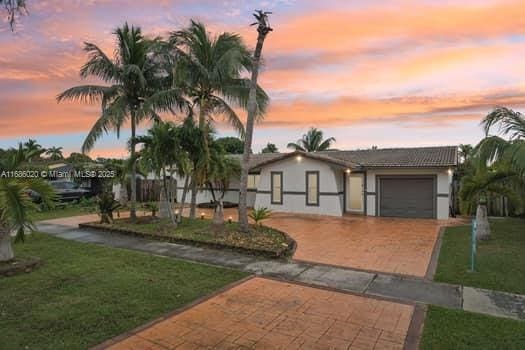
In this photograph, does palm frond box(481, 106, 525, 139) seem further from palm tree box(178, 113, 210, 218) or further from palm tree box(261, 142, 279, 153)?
palm tree box(261, 142, 279, 153)

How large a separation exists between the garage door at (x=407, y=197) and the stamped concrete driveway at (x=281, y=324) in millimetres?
10878

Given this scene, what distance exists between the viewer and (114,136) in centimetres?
1265

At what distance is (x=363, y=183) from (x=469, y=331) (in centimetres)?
1199

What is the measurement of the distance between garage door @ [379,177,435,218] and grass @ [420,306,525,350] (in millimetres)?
10884

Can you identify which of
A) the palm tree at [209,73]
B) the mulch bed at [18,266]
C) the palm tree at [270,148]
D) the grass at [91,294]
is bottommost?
the grass at [91,294]

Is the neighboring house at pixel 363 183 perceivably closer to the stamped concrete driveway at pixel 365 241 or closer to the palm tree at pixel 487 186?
the stamped concrete driveway at pixel 365 241

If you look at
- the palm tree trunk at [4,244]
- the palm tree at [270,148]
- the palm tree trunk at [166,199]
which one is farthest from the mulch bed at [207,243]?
the palm tree at [270,148]

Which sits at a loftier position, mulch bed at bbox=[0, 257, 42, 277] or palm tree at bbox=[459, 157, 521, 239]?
palm tree at bbox=[459, 157, 521, 239]

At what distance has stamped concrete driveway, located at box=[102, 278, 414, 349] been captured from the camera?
140 inches

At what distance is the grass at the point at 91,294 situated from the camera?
3.73 meters

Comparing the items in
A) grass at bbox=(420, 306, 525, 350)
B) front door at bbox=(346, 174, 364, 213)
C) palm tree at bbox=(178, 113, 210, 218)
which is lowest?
grass at bbox=(420, 306, 525, 350)

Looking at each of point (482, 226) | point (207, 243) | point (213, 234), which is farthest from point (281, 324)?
point (482, 226)

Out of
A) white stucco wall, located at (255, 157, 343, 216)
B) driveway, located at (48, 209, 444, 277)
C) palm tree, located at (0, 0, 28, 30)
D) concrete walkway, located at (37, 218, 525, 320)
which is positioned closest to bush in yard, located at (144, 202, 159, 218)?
driveway, located at (48, 209, 444, 277)

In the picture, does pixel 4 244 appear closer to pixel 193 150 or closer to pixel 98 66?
pixel 193 150
